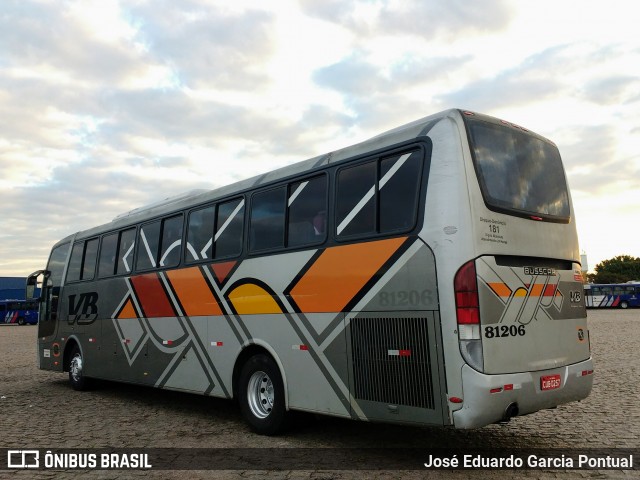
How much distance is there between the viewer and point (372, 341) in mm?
6387

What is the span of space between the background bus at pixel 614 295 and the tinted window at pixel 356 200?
5656 centimetres

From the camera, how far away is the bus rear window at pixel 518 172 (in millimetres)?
6168

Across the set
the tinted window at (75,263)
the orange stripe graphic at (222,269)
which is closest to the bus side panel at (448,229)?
the orange stripe graphic at (222,269)

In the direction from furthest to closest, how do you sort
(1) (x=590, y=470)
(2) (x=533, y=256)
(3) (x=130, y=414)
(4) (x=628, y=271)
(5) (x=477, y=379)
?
(4) (x=628, y=271) → (3) (x=130, y=414) → (2) (x=533, y=256) → (1) (x=590, y=470) → (5) (x=477, y=379)

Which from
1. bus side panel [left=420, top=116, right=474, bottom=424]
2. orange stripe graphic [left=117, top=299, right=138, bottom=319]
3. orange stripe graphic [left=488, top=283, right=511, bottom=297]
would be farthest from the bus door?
orange stripe graphic [left=488, top=283, right=511, bottom=297]

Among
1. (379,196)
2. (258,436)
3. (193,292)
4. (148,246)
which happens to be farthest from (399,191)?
(148,246)

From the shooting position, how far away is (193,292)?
9.33 m

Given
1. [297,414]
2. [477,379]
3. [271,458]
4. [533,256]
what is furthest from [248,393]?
[533,256]

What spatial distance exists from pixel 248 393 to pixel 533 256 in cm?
417

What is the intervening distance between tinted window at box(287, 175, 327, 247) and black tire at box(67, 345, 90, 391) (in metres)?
7.52

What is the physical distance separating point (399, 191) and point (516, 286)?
1576 mm

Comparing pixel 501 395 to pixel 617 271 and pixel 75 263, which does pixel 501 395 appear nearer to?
pixel 75 263

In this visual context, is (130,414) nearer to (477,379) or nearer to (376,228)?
(376,228)

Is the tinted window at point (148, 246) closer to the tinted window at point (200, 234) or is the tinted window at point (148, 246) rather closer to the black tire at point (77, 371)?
the tinted window at point (200, 234)
